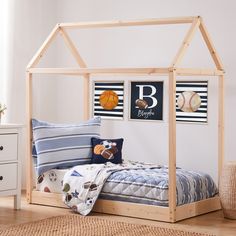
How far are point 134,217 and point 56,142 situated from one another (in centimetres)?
102

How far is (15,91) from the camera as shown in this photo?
6.43m

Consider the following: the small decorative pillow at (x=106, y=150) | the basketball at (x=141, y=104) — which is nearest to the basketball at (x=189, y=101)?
the basketball at (x=141, y=104)

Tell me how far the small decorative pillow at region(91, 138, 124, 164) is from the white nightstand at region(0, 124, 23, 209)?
70 cm

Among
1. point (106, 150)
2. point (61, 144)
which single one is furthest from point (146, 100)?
point (61, 144)

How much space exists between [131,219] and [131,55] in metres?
1.82

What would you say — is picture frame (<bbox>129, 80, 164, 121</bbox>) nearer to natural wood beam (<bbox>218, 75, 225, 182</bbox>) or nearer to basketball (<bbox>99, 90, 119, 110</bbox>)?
basketball (<bbox>99, 90, 119, 110</bbox>)

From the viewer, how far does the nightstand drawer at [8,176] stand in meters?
5.41

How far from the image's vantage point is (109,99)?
646cm

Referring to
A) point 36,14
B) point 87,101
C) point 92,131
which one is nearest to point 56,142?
point 92,131

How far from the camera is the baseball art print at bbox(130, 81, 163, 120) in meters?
6.20

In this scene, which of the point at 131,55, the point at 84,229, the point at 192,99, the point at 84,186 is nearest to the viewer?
the point at 84,229

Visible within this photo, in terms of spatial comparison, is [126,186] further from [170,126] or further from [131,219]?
[170,126]

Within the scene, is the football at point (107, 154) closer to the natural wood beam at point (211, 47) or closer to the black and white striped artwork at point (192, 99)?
the black and white striped artwork at point (192, 99)

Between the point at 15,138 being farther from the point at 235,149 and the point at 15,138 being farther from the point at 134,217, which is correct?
the point at 235,149
